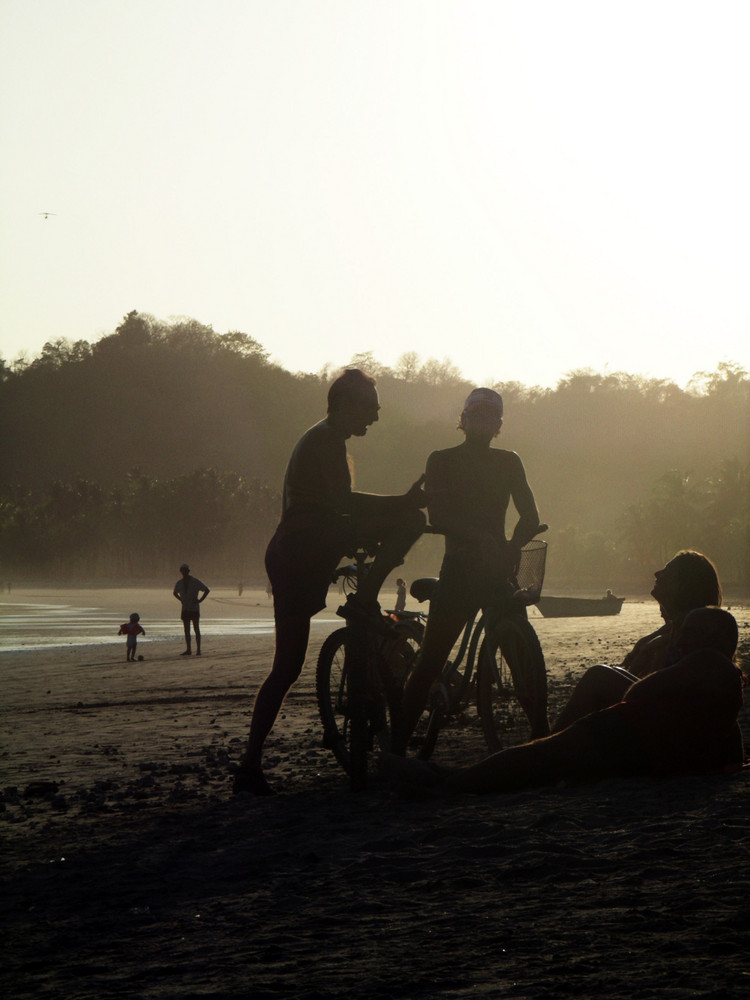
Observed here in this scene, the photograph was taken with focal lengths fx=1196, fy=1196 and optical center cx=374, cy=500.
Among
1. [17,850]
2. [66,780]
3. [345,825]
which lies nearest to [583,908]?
[345,825]

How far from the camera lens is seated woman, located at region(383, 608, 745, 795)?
176 inches

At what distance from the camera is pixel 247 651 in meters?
20.2

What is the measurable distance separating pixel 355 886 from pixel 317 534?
2.11 m

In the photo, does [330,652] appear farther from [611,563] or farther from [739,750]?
[611,563]

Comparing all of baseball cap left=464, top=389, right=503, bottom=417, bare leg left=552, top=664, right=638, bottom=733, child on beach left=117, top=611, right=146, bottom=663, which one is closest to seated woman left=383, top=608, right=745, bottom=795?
bare leg left=552, top=664, right=638, bottom=733

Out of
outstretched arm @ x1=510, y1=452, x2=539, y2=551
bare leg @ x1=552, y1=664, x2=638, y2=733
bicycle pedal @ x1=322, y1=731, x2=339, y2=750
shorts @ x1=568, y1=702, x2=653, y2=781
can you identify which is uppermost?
outstretched arm @ x1=510, y1=452, x2=539, y2=551

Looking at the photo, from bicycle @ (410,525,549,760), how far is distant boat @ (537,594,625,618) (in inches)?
1116

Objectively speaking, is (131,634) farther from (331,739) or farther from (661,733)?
(661,733)

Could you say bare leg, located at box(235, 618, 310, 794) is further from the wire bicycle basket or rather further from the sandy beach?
the wire bicycle basket

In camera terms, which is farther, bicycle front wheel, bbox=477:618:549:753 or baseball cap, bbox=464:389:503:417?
baseball cap, bbox=464:389:503:417

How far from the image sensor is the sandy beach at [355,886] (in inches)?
109

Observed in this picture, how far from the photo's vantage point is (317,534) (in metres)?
5.47

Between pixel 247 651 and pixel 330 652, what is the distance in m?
14.5

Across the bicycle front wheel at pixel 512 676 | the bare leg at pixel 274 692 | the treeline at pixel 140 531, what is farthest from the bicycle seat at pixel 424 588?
the treeline at pixel 140 531
